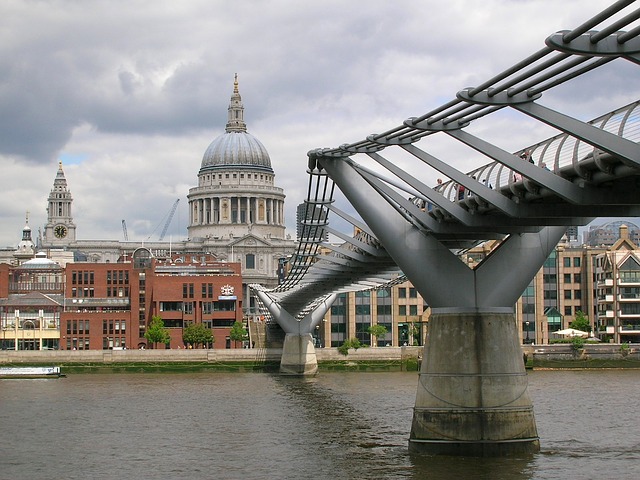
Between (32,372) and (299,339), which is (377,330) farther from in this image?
(32,372)

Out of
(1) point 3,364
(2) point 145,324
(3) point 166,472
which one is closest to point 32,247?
(2) point 145,324

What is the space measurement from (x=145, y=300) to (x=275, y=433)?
7203cm

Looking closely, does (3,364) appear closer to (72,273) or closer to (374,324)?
(72,273)

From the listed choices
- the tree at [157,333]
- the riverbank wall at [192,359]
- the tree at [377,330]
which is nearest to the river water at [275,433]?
the riverbank wall at [192,359]

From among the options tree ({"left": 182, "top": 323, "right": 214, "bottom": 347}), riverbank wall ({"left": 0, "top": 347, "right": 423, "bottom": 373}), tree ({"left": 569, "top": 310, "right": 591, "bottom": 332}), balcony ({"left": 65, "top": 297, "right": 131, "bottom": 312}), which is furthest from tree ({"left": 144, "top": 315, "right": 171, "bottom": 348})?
tree ({"left": 569, "top": 310, "right": 591, "bottom": 332})

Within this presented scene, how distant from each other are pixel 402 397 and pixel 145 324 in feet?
186

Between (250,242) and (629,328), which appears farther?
(250,242)

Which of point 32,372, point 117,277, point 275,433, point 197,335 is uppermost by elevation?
point 117,277

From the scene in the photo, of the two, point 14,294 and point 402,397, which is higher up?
point 14,294

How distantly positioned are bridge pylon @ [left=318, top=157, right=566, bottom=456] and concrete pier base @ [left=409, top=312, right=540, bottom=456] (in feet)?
0.09

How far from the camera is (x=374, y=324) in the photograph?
11231 centimetres

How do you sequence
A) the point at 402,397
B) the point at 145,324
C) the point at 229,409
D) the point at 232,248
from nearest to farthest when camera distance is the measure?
the point at 229,409 → the point at 402,397 → the point at 145,324 → the point at 232,248

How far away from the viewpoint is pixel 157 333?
357 feet

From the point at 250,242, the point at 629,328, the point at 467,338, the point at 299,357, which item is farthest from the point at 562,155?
the point at 250,242
